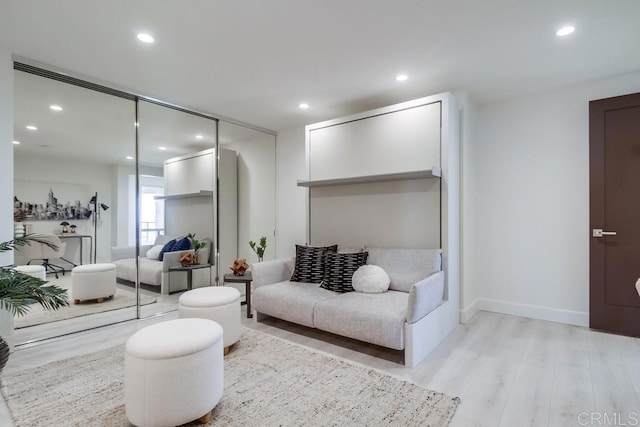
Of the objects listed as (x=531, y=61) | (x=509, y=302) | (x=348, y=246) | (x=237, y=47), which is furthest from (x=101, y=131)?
(x=509, y=302)

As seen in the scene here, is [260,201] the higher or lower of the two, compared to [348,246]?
higher

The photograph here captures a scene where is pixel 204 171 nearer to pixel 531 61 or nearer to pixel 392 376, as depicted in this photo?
pixel 392 376

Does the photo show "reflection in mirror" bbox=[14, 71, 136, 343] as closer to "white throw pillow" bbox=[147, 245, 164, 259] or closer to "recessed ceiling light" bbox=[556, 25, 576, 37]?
"white throw pillow" bbox=[147, 245, 164, 259]

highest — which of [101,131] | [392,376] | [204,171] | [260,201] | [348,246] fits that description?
[101,131]

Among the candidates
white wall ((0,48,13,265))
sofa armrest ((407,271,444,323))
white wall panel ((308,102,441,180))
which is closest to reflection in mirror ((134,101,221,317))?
white wall ((0,48,13,265))

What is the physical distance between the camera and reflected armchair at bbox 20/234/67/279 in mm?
2951

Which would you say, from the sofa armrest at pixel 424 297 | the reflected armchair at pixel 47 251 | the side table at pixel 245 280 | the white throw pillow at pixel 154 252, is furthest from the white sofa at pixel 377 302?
the reflected armchair at pixel 47 251

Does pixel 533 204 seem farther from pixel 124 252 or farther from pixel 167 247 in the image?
pixel 124 252

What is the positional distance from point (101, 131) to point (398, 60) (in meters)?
3.22

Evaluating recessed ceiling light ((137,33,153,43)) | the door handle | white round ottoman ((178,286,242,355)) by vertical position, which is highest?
recessed ceiling light ((137,33,153,43))

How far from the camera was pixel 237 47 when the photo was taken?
8.66 ft

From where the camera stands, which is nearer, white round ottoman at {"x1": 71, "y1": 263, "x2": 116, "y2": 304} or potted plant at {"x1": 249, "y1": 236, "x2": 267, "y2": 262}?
white round ottoman at {"x1": 71, "y1": 263, "x2": 116, "y2": 304}

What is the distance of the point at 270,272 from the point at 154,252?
141cm

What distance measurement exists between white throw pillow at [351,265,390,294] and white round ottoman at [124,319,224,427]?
5.72 feet
